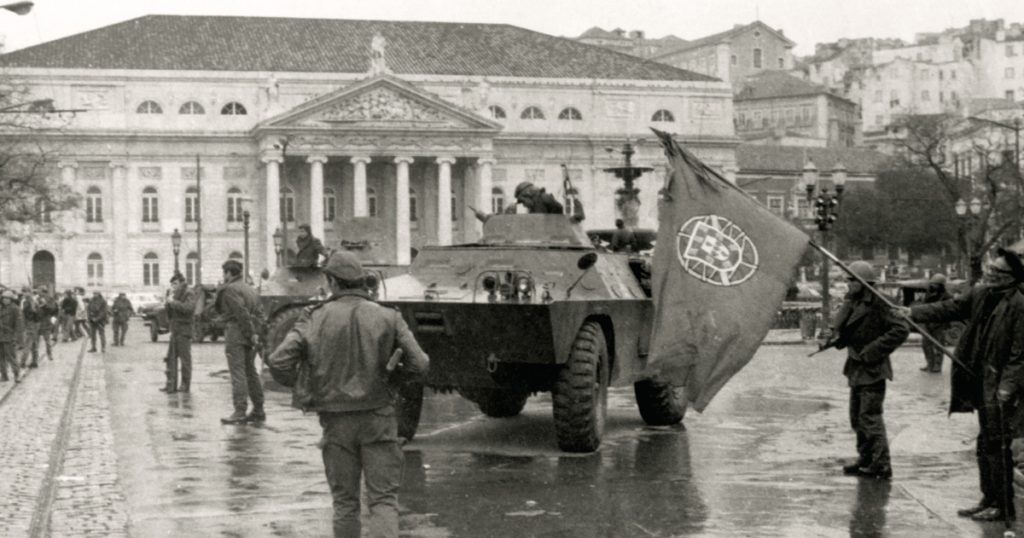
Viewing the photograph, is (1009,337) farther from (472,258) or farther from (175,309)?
(175,309)

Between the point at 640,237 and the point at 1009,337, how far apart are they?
436 inches

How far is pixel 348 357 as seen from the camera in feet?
28.7

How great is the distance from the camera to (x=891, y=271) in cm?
8706

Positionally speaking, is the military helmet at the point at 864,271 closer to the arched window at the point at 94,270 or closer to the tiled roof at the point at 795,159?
the arched window at the point at 94,270

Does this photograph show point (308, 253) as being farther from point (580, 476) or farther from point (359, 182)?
point (359, 182)

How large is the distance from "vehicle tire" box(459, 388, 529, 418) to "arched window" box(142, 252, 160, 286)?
215 ft

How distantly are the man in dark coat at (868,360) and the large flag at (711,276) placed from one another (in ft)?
2.15

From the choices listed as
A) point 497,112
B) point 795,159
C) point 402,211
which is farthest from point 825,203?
point 795,159

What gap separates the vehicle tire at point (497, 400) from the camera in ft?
50.8

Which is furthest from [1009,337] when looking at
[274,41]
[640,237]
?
[274,41]

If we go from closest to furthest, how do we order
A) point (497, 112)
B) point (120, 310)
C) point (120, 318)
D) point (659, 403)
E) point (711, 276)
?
point (711, 276) < point (659, 403) < point (120, 318) < point (120, 310) < point (497, 112)

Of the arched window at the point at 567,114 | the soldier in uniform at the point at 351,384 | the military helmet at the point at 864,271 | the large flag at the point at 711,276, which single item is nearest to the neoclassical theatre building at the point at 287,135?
the arched window at the point at 567,114

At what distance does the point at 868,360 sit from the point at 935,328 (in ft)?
51.5

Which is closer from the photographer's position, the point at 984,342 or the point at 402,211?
the point at 984,342
